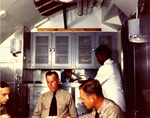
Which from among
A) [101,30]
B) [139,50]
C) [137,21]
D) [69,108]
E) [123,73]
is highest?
[101,30]

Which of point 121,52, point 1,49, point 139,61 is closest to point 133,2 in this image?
point 139,61

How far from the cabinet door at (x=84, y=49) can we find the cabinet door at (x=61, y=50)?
0.19 metres

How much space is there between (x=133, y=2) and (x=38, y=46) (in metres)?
2.59

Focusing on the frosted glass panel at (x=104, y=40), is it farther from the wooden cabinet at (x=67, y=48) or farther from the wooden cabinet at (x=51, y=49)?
the wooden cabinet at (x=51, y=49)

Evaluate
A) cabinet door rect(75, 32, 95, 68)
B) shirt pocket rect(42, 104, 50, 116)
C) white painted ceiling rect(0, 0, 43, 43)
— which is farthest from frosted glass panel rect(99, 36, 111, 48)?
shirt pocket rect(42, 104, 50, 116)

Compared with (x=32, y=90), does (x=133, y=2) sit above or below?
above

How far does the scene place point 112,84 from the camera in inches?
127

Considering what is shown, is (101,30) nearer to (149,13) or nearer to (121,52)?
(121,52)

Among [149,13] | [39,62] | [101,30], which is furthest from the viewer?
[101,30]

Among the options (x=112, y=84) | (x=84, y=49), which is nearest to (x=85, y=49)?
(x=84, y=49)

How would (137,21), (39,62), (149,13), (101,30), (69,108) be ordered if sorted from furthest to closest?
1. (101,30)
2. (39,62)
3. (69,108)
4. (149,13)
5. (137,21)

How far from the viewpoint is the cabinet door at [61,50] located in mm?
4949

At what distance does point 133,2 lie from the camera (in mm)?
3299

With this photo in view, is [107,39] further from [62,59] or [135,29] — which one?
[135,29]
